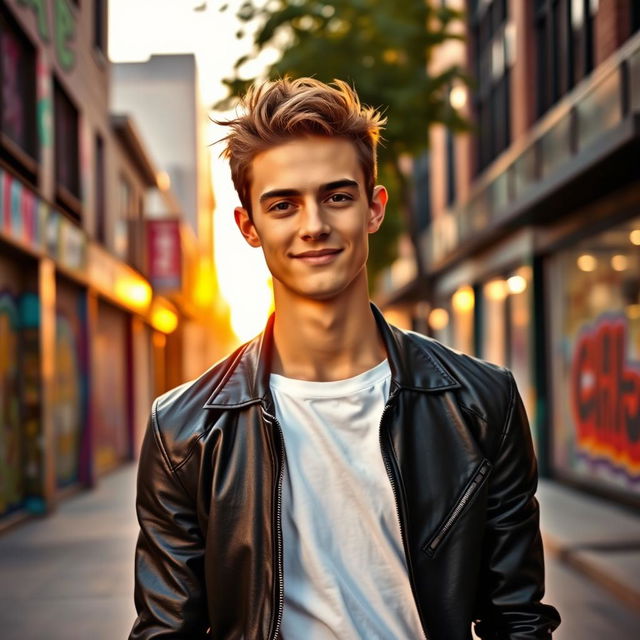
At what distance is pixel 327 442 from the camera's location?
2148 mm

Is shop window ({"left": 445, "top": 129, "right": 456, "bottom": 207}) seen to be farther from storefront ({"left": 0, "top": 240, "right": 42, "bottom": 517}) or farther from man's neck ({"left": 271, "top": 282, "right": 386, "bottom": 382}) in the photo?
man's neck ({"left": 271, "top": 282, "right": 386, "bottom": 382})

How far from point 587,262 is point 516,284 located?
373 cm

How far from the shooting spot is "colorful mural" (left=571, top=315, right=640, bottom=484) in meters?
11.6

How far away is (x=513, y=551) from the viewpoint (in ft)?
6.95

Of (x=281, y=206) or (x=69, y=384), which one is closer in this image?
(x=281, y=206)

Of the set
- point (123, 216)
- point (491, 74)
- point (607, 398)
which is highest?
point (491, 74)

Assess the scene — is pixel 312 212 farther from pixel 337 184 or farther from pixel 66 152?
pixel 66 152

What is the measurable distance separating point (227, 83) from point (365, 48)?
2622 millimetres

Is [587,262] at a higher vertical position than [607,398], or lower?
higher

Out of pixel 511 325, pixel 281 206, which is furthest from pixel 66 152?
pixel 281 206

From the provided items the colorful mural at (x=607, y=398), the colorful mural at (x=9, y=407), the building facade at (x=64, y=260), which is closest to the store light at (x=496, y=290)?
the colorful mural at (x=607, y=398)

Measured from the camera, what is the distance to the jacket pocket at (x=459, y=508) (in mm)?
2057

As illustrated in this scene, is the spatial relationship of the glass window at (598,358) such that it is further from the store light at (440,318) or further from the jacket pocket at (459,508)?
the store light at (440,318)

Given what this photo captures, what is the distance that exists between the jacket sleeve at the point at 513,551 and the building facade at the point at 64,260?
911 cm
